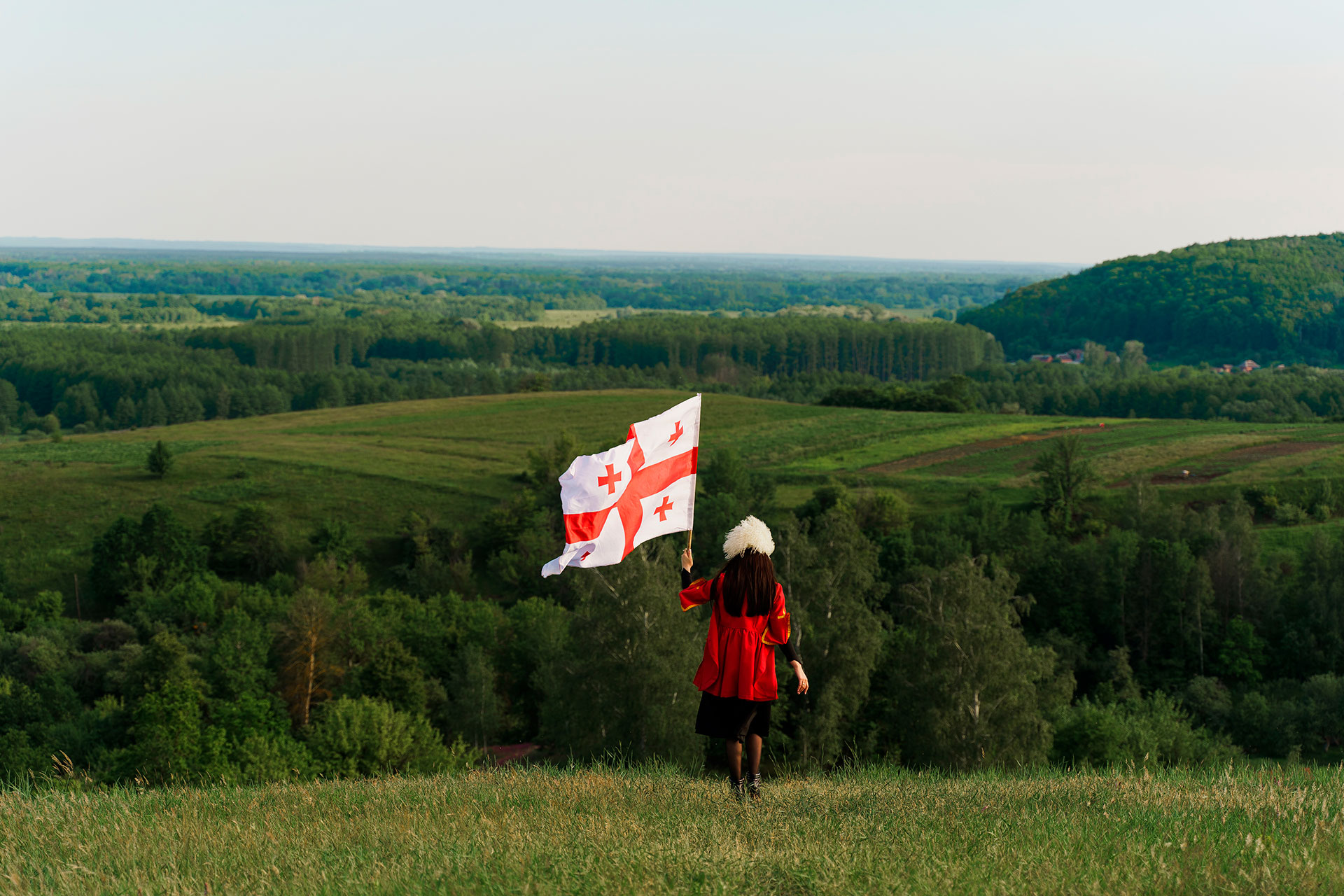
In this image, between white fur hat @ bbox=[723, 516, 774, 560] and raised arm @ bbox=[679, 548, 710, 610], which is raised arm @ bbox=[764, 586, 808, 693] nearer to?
white fur hat @ bbox=[723, 516, 774, 560]

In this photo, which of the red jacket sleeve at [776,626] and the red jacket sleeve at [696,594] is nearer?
the red jacket sleeve at [776,626]

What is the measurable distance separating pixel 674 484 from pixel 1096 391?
506ft

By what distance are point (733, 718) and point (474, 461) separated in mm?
87090

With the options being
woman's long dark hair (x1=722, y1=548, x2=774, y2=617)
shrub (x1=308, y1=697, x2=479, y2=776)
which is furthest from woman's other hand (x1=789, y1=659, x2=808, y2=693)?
shrub (x1=308, y1=697, x2=479, y2=776)

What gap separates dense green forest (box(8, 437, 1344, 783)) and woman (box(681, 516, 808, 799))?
6.96 meters

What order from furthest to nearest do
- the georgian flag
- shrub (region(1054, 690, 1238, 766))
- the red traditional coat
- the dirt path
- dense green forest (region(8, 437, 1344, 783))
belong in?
the dirt path, dense green forest (region(8, 437, 1344, 783)), shrub (region(1054, 690, 1238, 766)), the georgian flag, the red traditional coat

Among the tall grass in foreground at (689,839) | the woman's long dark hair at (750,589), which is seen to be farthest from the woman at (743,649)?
the tall grass in foreground at (689,839)

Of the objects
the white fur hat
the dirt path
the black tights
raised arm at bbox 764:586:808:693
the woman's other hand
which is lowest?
the dirt path

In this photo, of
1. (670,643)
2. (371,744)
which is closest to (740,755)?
(670,643)

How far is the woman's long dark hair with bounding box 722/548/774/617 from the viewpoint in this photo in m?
9.84

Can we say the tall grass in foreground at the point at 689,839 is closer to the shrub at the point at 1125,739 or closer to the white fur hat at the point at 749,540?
the white fur hat at the point at 749,540

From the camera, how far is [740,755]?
10.2 metres

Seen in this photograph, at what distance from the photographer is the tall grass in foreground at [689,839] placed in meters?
6.28

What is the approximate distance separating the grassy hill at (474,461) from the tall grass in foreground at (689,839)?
68.0 m
